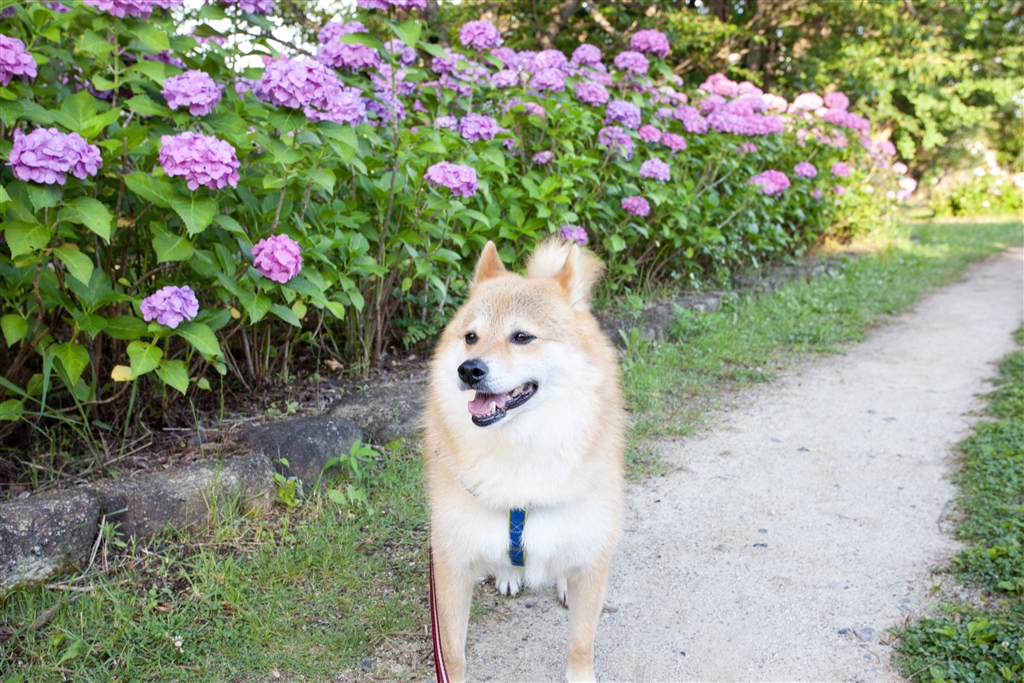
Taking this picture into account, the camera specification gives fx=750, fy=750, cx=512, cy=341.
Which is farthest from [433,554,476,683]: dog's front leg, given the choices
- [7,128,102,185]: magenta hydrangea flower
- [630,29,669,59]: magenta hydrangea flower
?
[630,29,669,59]: magenta hydrangea flower

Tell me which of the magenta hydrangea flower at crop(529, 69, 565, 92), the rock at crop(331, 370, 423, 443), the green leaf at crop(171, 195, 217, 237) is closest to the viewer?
the green leaf at crop(171, 195, 217, 237)

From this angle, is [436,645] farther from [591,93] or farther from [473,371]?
[591,93]

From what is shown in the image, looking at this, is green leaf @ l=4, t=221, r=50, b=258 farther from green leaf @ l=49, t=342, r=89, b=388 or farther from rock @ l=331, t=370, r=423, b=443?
rock @ l=331, t=370, r=423, b=443

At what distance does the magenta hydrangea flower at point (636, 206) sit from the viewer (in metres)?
5.44

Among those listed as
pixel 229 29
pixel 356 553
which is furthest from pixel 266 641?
pixel 229 29

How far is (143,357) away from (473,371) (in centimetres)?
141

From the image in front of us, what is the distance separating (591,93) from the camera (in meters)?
5.12

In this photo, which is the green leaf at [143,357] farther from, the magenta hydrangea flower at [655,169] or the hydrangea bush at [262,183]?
the magenta hydrangea flower at [655,169]

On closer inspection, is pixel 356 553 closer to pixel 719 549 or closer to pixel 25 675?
pixel 25 675

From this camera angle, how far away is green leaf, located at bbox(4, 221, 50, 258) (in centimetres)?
253

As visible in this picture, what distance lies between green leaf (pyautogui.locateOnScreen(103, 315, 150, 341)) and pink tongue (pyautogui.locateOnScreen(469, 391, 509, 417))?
142cm

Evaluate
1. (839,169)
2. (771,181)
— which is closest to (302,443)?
(771,181)

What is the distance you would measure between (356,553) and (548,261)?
58.0 inches

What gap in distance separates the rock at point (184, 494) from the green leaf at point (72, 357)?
0.46m
